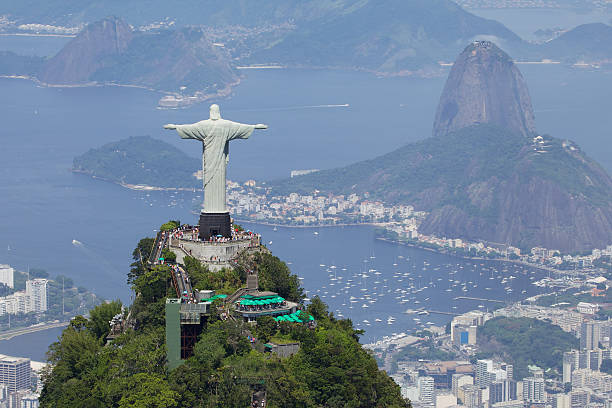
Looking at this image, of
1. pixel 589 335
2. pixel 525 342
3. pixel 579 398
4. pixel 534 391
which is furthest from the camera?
pixel 589 335

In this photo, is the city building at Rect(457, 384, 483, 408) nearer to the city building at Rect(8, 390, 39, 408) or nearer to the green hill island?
the city building at Rect(8, 390, 39, 408)

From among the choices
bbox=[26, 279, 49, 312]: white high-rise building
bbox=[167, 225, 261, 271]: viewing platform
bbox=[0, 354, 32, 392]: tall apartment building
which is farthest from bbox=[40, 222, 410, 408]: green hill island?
bbox=[26, 279, 49, 312]: white high-rise building

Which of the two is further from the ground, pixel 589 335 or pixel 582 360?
pixel 589 335

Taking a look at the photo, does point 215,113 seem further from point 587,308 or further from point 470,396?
point 587,308

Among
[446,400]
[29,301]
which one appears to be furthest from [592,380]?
[29,301]

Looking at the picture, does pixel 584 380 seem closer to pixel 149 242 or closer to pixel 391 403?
pixel 149 242

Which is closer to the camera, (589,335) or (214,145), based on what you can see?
(214,145)
